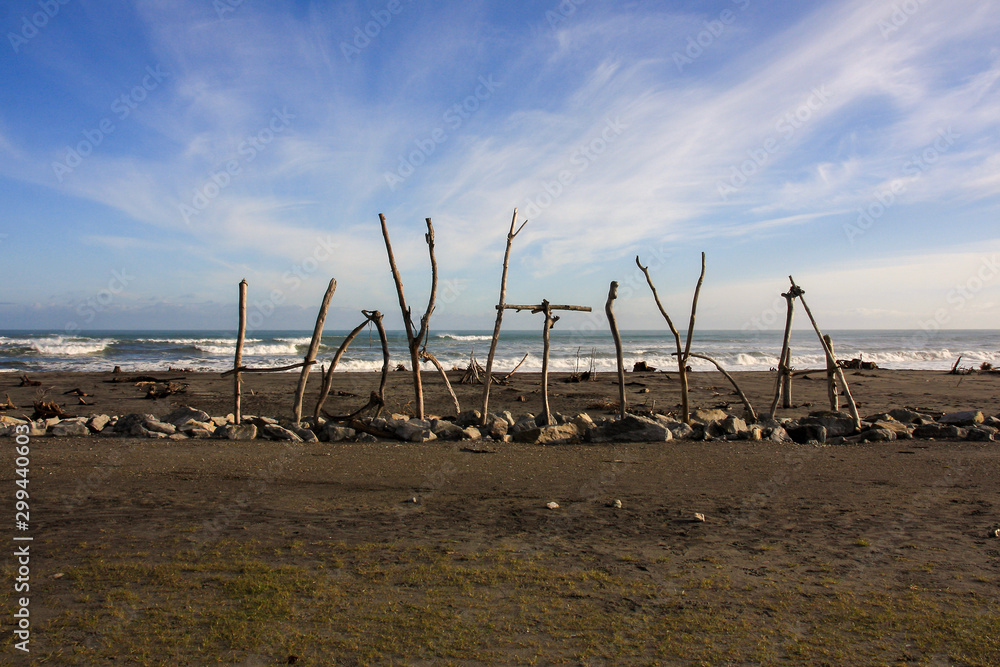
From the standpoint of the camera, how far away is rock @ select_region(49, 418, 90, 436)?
27.9 ft

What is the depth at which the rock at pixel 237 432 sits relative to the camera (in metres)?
8.41

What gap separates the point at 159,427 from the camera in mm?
8508

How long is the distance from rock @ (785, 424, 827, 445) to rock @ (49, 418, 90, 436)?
1074 centimetres

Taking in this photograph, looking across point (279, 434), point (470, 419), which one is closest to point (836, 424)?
point (470, 419)

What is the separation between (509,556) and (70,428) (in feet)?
25.8

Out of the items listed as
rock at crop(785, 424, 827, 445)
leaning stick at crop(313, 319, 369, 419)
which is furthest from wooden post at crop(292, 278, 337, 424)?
rock at crop(785, 424, 827, 445)

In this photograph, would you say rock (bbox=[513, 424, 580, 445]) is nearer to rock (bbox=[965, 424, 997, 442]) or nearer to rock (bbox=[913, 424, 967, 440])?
rock (bbox=[913, 424, 967, 440])

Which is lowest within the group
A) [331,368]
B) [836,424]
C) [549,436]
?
[549,436]

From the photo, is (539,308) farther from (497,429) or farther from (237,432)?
(237,432)

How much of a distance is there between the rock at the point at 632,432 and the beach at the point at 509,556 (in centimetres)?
92

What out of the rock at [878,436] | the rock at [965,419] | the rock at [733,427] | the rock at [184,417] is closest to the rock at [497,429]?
the rock at [733,427]

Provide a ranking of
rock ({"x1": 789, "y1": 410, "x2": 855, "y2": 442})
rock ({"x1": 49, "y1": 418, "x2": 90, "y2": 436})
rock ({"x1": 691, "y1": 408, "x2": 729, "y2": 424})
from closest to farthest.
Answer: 1. rock ({"x1": 49, "y1": 418, "x2": 90, "y2": 436})
2. rock ({"x1": 789, "y1": 410, "x2": 855, "y2": 442})
3. rock ({"x1": 691, "y1": 408, "x2": 729, "y2": 424})

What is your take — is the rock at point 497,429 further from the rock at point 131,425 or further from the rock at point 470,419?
the rock at point 131,425

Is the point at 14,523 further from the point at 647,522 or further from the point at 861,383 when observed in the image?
the point at 861,383
